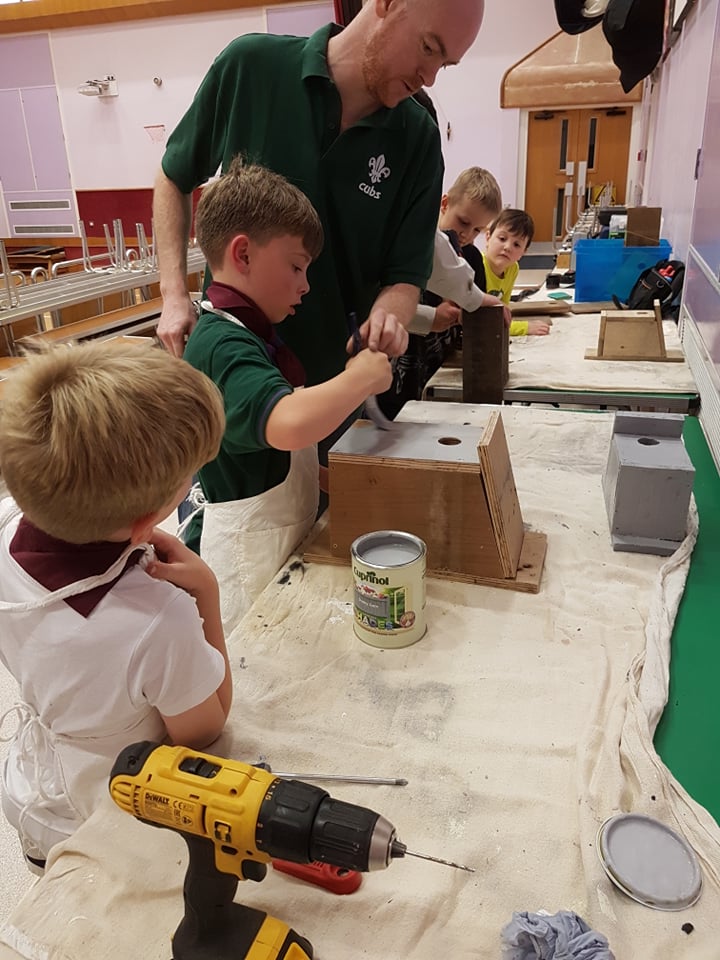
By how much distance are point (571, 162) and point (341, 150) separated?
5.75 metres

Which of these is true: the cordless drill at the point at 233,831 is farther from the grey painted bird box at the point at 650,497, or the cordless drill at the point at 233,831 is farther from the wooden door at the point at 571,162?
the wooden door at the point at 571,162

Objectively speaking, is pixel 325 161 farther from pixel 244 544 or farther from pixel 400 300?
pixel 244 544

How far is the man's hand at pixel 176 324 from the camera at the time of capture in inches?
49.5

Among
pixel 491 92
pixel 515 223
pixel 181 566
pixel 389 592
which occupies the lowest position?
pixel 389 592

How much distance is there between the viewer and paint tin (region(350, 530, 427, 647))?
0.94 m

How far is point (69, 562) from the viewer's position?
0.67 m

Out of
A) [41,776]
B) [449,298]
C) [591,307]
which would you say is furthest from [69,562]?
[591,307]

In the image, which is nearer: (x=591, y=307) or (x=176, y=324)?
(x=176, y=324)

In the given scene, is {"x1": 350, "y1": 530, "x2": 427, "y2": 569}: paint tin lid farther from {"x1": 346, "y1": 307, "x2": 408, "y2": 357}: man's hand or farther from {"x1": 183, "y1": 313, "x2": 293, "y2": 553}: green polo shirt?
{"x1": 346, "y1": 307, "x2": 408, "y2": 357}: man's hand

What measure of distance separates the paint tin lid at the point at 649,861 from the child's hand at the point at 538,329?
2.17m

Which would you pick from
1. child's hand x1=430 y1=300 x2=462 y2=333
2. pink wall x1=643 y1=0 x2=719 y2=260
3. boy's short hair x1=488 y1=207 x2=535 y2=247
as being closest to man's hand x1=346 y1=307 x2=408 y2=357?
child's hand x1=430 y1=300 x2=462 y2=333

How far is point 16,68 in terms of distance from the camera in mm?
7324

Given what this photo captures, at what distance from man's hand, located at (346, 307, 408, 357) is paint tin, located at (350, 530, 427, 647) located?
13.4 inches

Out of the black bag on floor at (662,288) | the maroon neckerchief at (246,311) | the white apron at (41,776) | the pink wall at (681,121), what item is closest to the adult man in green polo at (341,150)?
the maroon neckerchief at (246,311)
